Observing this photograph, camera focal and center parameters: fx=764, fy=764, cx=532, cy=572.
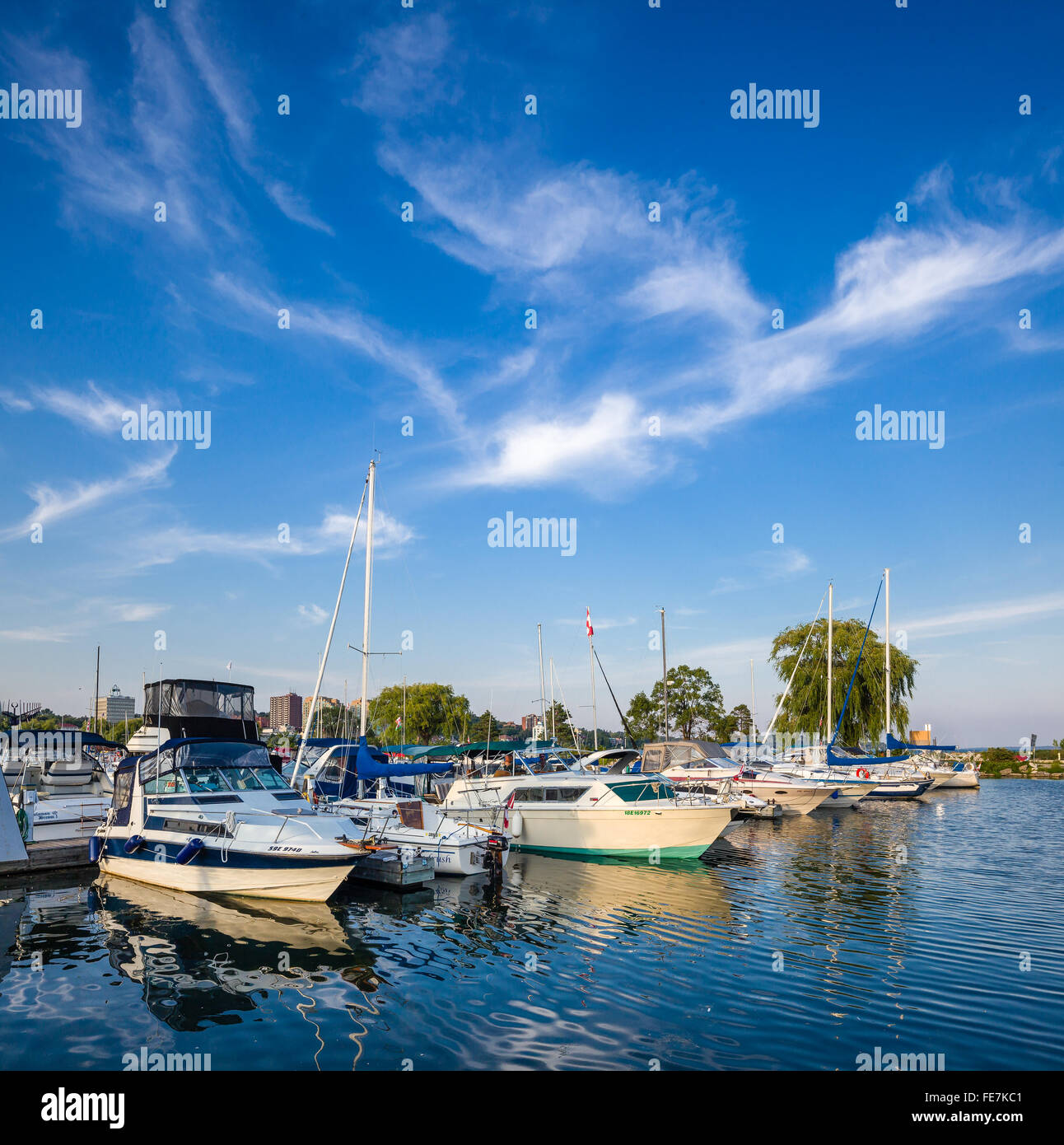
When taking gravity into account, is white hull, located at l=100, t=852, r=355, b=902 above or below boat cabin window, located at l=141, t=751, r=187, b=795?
below

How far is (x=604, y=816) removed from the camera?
25.6 meters

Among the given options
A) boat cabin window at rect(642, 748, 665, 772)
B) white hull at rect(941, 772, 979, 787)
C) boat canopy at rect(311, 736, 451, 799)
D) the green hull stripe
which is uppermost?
boat canopy at rect(311, 736, 451, 799)

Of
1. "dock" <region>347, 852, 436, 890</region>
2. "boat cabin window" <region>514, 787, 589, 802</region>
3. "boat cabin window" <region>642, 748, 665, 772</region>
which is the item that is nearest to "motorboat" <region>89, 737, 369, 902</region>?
"dock" <region>347, 852, 436, 890</region>

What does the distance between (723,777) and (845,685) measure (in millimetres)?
28373

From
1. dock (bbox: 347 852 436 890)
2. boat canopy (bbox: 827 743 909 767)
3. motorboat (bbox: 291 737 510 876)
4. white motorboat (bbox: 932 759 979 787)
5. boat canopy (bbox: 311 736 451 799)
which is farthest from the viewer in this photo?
white motorboat (bbox: 932 759 979 787)

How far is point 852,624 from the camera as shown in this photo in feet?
221

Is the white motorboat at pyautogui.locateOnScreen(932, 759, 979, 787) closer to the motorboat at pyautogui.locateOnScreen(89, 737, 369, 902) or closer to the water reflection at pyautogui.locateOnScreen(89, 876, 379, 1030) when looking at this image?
the motorboat at pyautogui.locateOnScreen(89, 737, 369, 902)

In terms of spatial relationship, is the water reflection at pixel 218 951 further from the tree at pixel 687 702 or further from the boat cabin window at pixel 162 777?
the tree at pixel 687 702

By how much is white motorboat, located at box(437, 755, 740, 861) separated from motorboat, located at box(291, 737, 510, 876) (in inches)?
95.1

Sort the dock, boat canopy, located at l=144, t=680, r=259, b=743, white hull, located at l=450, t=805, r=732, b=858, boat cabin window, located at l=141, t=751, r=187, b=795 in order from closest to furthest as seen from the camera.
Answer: the dock < boat cabin window, located at l=141, t=751, r=187, b=795 < white hull, located at l=450, t=805, r=732, b=858 < boat canopy, located at l=144, t=680, r=259, b=743

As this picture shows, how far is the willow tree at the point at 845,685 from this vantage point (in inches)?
2454

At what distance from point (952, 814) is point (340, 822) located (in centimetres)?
3440

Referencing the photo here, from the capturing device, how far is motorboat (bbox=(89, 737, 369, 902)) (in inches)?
700

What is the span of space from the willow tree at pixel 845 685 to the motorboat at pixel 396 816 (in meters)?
44.1
